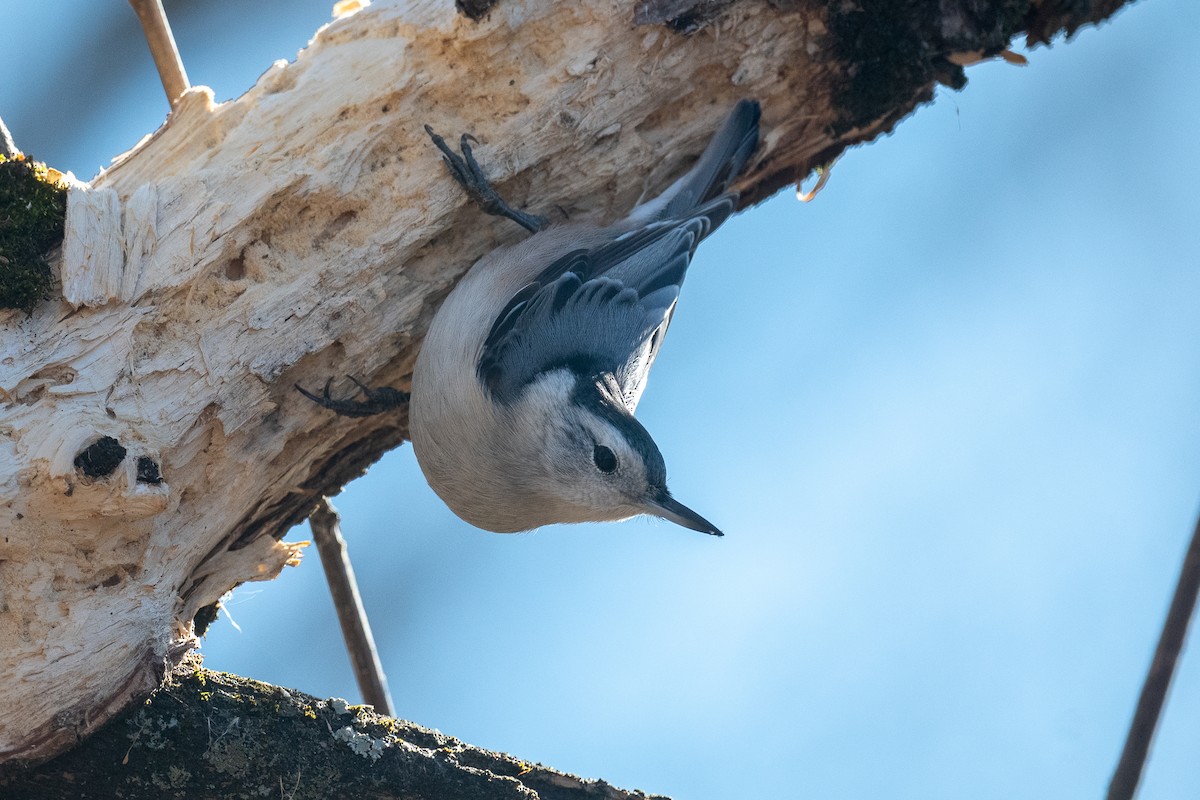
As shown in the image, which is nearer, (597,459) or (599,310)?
(597,459)

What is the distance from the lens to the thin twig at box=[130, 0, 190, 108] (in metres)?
2.94

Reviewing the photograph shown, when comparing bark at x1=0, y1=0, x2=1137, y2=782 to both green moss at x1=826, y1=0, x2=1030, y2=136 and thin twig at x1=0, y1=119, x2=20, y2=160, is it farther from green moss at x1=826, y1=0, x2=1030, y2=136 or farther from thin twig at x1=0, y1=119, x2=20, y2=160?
thin twig at x1=0, y1=119, x2=20, y2=160

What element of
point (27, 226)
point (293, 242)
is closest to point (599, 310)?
point (293, 242)

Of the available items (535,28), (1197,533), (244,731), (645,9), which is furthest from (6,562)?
(1197,533)

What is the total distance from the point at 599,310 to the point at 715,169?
52 centimetres

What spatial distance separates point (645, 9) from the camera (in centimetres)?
284

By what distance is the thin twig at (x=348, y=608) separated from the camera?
9.93ft

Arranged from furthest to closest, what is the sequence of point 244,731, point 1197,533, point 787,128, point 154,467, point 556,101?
point 787,128
point 556,101
point 1197,533
point 154,467
point 244,731

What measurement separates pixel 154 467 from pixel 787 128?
1894 mm

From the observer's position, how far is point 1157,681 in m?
2.40

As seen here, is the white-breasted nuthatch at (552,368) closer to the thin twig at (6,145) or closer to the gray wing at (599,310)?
the gray wing at (599,310)

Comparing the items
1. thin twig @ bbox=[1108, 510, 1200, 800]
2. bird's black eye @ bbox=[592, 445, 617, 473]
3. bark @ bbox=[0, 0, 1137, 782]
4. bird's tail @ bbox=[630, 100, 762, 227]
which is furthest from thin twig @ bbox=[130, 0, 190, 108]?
thin twig @ bbox=[1108, 510, 1200, 800]

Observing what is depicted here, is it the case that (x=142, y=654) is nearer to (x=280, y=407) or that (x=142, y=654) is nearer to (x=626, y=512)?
(x=280, y=407)

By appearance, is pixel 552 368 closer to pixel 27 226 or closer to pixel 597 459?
pixel 597 459
